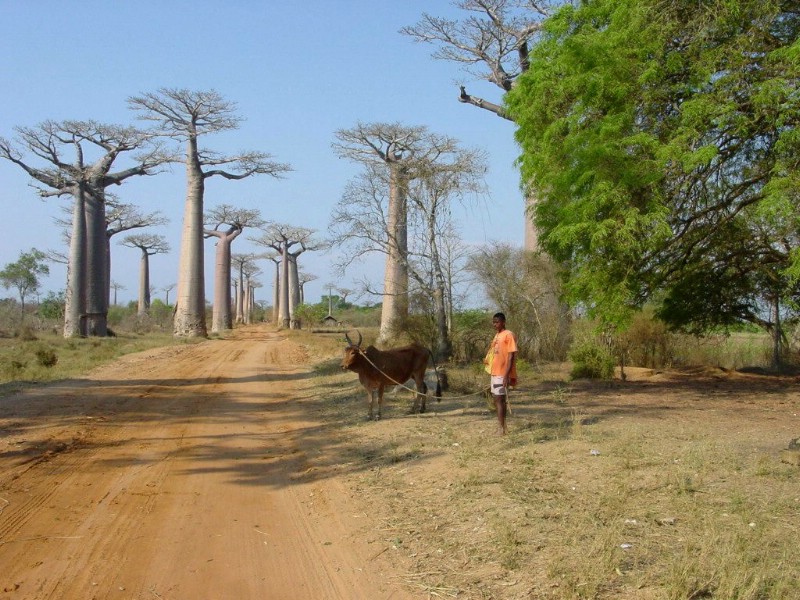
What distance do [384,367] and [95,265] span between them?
786 inches

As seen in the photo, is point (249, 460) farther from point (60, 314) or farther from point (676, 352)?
point (60, 314)

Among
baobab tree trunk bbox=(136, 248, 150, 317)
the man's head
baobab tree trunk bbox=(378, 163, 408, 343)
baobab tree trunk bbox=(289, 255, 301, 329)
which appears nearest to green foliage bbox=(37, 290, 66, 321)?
baobab tree trunk bbox=(136, 248, 150, 317)

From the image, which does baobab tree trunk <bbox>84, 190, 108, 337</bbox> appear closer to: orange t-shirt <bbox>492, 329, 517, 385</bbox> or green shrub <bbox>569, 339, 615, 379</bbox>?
green shrub <bbox>569, 339, 615, 379</bbox>

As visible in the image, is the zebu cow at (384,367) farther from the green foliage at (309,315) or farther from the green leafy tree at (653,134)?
the green foliage at (309,315)

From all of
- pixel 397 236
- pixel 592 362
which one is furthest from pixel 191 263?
pixel 592 362

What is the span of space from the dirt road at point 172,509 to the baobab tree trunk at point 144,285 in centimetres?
3587

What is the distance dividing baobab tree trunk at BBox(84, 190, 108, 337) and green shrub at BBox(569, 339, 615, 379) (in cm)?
1884

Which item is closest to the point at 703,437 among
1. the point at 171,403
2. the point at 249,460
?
the point at 249,460

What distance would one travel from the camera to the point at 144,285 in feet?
149

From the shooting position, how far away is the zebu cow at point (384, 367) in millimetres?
8648

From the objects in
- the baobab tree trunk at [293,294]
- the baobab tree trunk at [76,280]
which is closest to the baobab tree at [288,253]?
the baobab tree trunk at [293,294]

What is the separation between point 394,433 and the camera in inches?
311

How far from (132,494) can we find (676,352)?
13.2 meters

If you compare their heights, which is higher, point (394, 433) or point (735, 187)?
point (735, 187)
